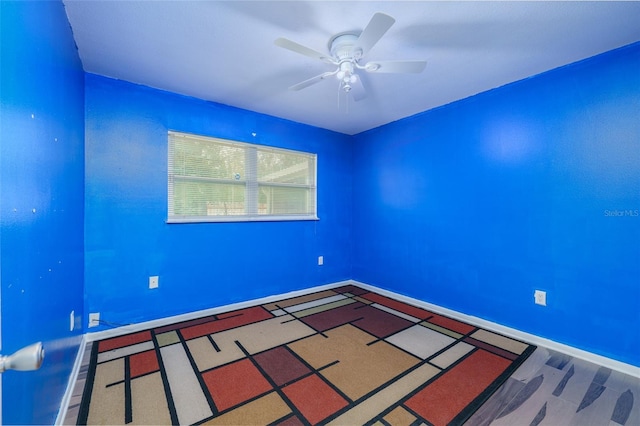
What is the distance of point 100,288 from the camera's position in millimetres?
2402

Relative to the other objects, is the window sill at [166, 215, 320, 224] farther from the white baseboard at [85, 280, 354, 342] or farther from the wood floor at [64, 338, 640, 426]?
the wood floor at [64, 338, 640, 426]

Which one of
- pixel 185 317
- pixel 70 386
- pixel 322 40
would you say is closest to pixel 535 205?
pixel 322 40

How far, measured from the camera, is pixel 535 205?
2.39 metres

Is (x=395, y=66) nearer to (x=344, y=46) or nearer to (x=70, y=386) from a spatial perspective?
(x=344, y=46)

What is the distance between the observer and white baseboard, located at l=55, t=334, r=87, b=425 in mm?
1501

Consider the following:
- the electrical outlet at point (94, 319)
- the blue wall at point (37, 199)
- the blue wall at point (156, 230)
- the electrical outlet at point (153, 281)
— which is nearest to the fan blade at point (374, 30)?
the blue wall at point (37, 199)

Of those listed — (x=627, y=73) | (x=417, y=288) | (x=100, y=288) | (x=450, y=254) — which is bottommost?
(x=417, y=288)

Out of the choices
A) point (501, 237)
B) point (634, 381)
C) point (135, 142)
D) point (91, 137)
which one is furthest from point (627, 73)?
point (91, 137)

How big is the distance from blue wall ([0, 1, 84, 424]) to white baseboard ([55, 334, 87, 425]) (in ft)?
0.23

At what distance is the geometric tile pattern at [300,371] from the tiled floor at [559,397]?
0.12ft

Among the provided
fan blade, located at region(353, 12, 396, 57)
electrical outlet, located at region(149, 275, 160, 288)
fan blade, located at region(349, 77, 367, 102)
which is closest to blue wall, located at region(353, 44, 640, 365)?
fan blade, located at region(349, 77, 367, 102)

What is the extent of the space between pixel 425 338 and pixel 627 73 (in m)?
2.53

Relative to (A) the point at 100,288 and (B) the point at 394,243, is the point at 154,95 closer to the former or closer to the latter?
(A) the point at 100,288

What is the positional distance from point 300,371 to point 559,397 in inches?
64.8
